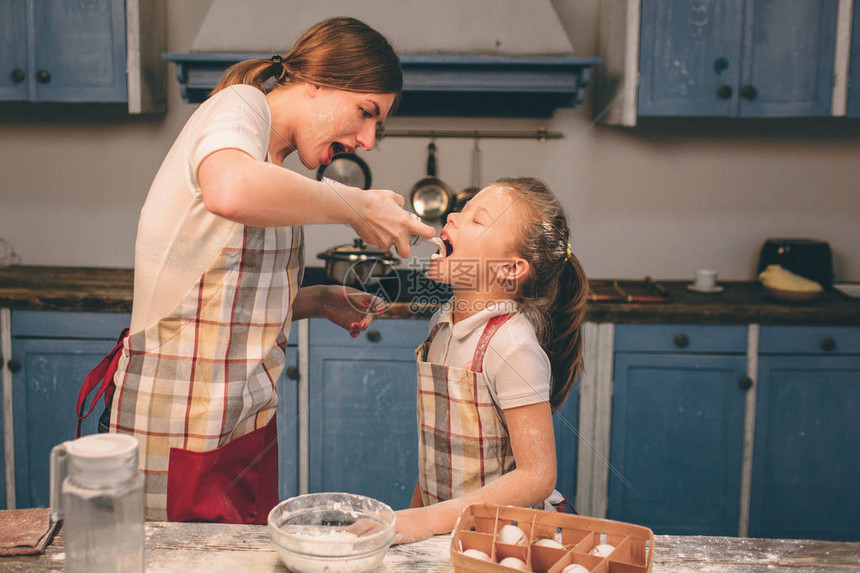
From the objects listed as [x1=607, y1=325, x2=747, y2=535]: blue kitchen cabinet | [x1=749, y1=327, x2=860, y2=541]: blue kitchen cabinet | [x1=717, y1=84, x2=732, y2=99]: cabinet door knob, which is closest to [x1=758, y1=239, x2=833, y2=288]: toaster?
[x1=749, y1=327, x2=860, y2=541]: blue kitchen cabinet

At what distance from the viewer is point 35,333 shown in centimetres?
256

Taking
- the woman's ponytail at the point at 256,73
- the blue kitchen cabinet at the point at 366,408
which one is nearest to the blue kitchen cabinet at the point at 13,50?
the blue kitchen cabinet at the point at 366,408

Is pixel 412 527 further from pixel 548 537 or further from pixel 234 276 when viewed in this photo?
pixel 234 276

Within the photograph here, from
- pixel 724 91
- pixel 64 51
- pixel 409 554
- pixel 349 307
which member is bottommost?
pixel 409 554

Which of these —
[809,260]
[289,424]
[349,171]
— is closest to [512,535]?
[289,424]

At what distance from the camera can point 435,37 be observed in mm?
2664

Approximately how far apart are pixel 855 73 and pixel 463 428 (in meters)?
2.11

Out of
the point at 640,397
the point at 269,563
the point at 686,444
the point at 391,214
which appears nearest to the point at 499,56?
the point at 640,397

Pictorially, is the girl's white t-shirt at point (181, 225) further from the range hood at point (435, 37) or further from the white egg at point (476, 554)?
the range hood at point (435, 37)

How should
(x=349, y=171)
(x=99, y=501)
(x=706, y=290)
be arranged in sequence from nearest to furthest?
(x=99, y=501)
(x=706, y=290)
(x=349, y=171)

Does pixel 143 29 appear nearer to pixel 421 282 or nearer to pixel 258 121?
pixel 421 282

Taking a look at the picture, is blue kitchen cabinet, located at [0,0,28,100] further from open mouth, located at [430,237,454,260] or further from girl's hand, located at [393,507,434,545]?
girl's hand, located at [393,507,434,545]

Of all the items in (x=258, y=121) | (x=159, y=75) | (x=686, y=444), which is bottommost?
(x=686, y=444)

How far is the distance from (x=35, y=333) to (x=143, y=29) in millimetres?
1121
